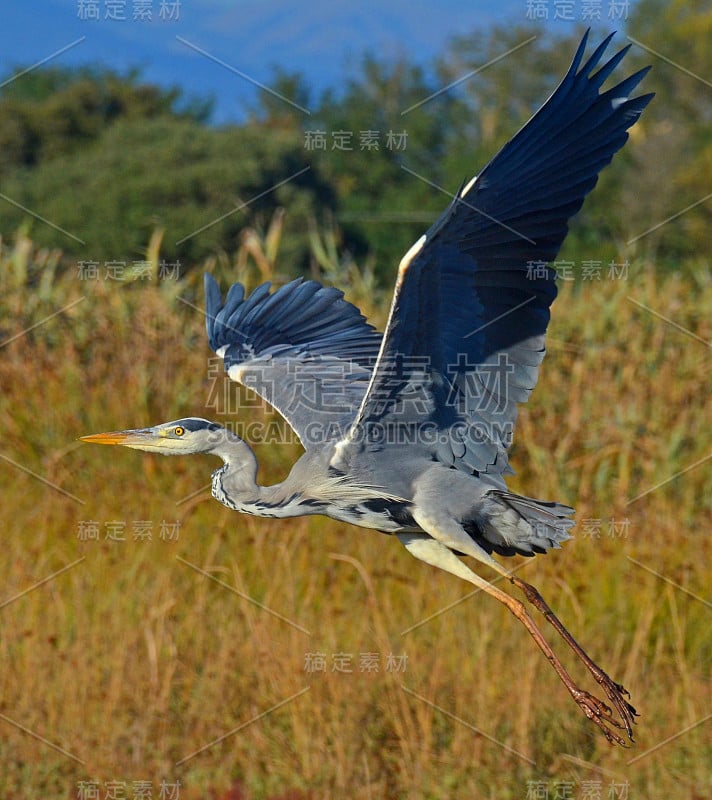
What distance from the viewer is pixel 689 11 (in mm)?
30969

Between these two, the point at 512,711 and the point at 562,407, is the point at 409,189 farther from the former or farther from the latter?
the point at 512,711

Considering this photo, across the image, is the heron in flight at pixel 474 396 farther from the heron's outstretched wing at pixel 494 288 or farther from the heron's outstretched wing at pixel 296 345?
the heron's outstretched wing at pixel 296 345

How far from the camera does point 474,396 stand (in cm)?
350

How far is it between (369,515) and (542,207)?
1.00m

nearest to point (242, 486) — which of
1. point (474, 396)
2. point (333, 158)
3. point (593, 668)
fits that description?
point (474, 396)

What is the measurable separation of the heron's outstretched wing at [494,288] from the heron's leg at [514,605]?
27 centimetres

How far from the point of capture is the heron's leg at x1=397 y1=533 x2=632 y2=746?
332cm

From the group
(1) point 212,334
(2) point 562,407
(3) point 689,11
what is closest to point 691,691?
(2) point 562,407

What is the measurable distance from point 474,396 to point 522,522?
388mm

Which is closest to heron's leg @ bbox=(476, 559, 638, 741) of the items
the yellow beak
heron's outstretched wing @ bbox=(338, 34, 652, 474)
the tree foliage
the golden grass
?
heron's outstretched wing @ bbox=(338, 34, 652, 474)

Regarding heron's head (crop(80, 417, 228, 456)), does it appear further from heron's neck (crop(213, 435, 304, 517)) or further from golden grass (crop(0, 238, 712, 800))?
golden grass (crop(0, 238, 712, 800))

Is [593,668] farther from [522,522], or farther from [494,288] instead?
[494,288]

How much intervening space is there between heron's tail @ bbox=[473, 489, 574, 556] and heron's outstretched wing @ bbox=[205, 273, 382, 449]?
25.2 inches

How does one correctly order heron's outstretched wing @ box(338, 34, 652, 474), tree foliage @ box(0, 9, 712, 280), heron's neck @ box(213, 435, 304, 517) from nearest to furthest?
heron's outstretched wing @ box(338, 34, 652, 474), heron's neck @ box(213, 435, 304, 517), tree foliage @ box(0, 9, 712, 280)
